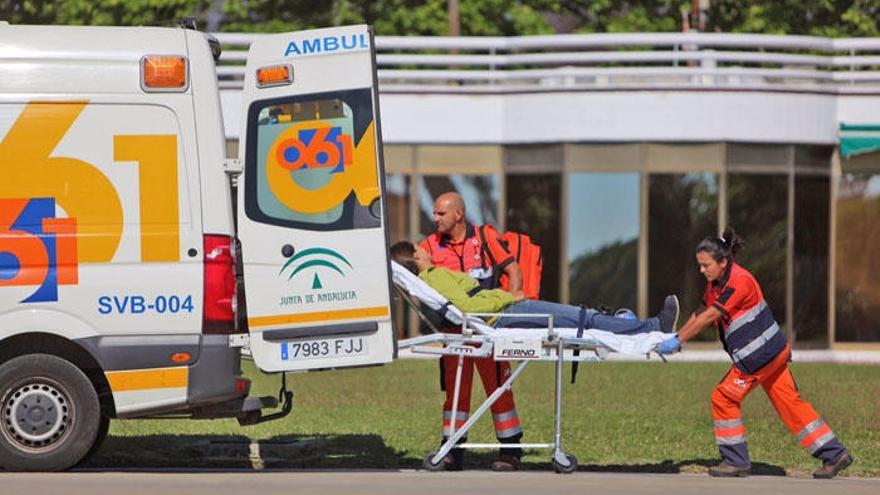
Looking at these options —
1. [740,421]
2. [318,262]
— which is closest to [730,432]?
[740,421]

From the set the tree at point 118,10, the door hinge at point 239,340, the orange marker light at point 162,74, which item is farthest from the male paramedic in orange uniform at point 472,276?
the tree at point 118,10

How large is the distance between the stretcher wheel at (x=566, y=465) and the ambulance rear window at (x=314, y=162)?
187 cm

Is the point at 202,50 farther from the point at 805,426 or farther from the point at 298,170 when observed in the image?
the point at 805,426

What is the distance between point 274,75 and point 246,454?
2997mm

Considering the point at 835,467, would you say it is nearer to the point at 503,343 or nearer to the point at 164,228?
the point at 503,343

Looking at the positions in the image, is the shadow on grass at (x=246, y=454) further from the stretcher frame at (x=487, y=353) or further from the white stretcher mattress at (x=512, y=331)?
the white stretcher mattress at (x=512, y=331)

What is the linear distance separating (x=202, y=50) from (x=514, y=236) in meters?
2.36

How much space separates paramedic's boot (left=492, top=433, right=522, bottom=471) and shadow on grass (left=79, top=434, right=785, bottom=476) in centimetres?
24

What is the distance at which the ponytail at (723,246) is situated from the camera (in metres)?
11.8

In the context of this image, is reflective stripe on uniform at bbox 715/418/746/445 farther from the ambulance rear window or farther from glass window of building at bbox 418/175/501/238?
glass window of building at bbox 418/175/501/238

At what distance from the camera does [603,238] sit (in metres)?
25.4

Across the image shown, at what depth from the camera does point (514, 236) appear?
1234 centimetres

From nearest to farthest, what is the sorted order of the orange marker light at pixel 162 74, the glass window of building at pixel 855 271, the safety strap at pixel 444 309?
the orange marker light at pixel 162 74 → the safety strap at pixel 444 309 → the glass window of building at pixel 855 271

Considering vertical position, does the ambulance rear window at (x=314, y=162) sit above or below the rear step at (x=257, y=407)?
above
